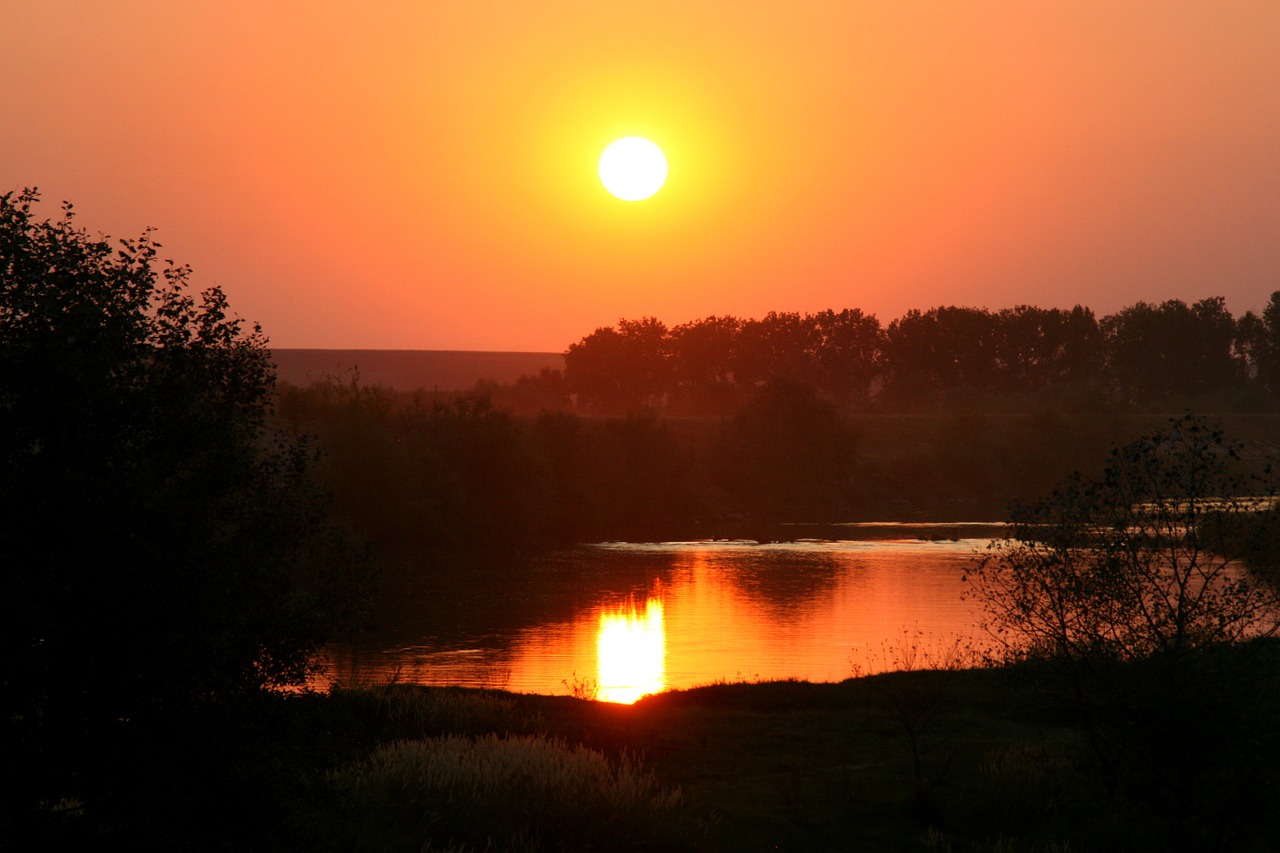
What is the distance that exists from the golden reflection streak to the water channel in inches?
3.0

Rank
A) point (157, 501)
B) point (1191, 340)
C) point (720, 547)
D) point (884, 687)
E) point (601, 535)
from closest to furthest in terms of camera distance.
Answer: point (157, 501) → point (884, 687) → point (720, 547) → point (601, 535) → point (1191, 340)

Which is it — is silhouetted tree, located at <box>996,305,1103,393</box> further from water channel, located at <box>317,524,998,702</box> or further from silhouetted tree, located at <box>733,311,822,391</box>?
water channel, located at <box>317,524,998,702</box>

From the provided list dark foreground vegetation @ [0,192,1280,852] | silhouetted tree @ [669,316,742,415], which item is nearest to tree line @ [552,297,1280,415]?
silhouetted tree @ [669,316,742,415]

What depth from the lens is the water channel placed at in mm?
36844

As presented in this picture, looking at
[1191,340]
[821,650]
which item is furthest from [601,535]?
[1191,340]

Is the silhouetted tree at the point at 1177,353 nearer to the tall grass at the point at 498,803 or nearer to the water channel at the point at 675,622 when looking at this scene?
the water channel at the point at 675,622

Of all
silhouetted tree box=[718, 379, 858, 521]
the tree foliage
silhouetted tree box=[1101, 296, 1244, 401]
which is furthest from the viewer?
silhouetted tree box=[1101, 296, 1244, 401]

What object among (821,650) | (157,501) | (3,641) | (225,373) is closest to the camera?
(3,641)

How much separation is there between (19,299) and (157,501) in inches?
84.8

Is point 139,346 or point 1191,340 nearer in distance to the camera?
point 139,346

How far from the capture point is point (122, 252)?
444 inches

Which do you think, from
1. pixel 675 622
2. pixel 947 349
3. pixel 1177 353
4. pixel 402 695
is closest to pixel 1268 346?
pixel 1177 353

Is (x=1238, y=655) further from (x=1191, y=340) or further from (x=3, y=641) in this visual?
(x=1191, y=340)

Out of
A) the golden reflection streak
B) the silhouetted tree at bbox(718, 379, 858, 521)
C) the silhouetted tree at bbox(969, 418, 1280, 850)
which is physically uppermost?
the silhouetted tree at bbox(718, 379, 858, 521)
